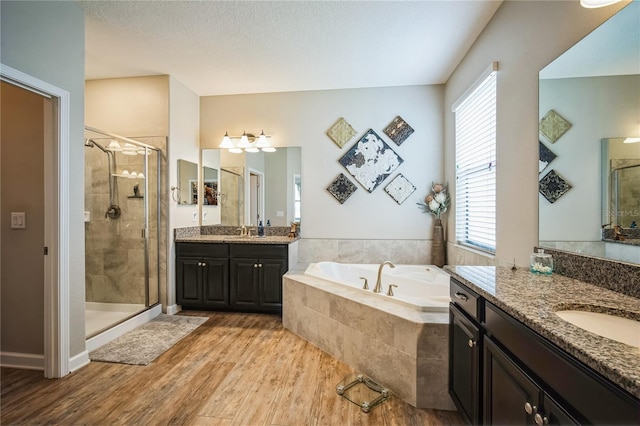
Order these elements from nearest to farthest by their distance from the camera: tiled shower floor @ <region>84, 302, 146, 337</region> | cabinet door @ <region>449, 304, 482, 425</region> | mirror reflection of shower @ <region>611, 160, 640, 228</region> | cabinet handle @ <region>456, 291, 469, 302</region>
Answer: mirror reflection of shower @ <region>611, 160, 640, 228</region>
cabinet door @ <region>449, 304, 482, 425</region>
cabinet handle @ <region>456, 291, 469, 302</region>
tiled shower floor @ <region>84, 302, 146, 337</region>

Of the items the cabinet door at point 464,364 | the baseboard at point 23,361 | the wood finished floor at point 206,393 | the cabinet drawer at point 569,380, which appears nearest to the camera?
the cabinet drawer at point 569,380

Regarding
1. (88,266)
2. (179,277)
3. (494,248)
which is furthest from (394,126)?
(88,266)

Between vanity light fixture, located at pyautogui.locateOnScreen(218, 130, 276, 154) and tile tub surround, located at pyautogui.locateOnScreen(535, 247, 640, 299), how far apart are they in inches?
121

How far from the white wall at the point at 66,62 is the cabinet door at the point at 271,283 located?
156 cm

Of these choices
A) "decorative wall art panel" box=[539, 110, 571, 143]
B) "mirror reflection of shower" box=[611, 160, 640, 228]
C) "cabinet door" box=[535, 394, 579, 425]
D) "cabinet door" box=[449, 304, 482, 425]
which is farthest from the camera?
"decorative wall art panel" box=[539, 110, 571, 143]

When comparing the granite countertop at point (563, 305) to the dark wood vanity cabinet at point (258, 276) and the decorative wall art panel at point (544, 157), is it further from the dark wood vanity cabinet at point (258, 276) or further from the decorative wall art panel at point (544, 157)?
the dark wood vanity cabinet at point (258, 276)

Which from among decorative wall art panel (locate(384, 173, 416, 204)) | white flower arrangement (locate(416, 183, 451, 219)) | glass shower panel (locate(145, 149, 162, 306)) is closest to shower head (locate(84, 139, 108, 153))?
glass shower panel (locate(145, 149, 162, 306))

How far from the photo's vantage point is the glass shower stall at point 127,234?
10.6 ft

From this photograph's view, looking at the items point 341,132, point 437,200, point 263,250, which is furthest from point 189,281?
point 437,200

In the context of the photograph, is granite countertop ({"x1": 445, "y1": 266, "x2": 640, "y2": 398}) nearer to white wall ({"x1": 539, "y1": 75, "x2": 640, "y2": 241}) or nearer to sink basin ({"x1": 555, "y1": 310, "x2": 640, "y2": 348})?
sink basin ({"x1": 555, "y1": 310, "x2": 640, "y2": 348})

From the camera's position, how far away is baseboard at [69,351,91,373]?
212 centimetres

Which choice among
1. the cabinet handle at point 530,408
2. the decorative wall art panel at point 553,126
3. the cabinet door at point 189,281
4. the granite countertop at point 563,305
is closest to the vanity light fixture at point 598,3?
the decorative wall art panel at point 553,126

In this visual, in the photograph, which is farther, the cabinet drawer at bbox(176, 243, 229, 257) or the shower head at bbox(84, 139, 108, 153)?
the cabinet drawer at bbox(176, 243, 229, 257)

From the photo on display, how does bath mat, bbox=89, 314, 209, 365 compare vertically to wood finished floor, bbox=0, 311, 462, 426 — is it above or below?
above
